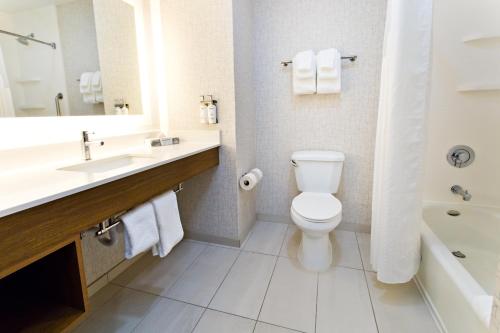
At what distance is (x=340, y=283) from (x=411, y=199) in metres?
0.68

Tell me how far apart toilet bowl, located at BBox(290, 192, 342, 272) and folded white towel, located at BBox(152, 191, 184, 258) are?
77 centimetres

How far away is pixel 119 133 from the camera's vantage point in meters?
1.67

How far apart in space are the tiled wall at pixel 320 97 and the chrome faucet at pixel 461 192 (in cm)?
56

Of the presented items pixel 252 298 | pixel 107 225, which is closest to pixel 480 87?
pixel 252 298

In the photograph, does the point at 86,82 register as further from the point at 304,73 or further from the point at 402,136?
the point at 402,136

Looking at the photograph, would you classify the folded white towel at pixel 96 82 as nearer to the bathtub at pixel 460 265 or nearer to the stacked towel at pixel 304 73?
the stacked towel at pixel 304 73

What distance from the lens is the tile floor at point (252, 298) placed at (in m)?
1.29

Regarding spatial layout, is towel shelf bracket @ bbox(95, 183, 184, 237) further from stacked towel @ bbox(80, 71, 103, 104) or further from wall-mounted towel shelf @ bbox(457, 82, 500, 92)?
wall-mounted towel shelf @ bbox(457, 82, 500, 92)

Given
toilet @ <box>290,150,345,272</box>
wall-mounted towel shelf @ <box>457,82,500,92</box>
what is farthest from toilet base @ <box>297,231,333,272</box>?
wall-mounted towel shelf @ <box>457,82,500,92</box>

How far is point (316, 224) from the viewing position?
1.55 m

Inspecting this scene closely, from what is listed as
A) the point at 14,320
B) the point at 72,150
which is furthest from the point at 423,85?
the point at 14,320

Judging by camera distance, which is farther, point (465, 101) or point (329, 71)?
point (329, 71)

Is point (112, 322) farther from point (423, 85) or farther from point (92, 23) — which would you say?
point (423, 85)

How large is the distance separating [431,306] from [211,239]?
1.46 metres
